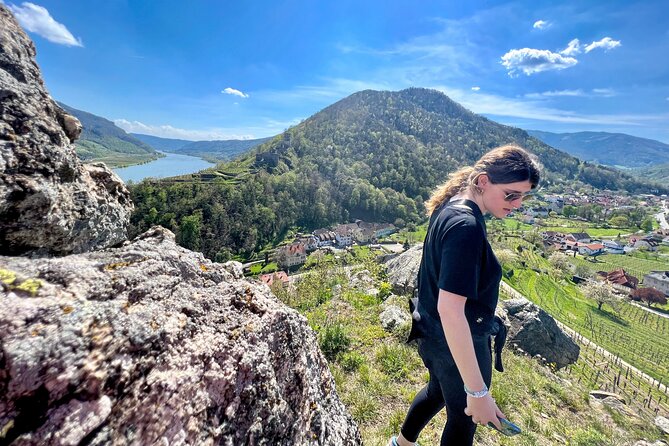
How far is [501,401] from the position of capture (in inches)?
163

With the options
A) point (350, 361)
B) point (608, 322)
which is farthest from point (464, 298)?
point (608, 322)

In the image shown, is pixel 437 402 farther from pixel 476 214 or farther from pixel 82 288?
pixel 82 288

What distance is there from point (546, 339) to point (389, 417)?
6.64 metres

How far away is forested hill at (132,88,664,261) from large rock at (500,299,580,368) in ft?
142

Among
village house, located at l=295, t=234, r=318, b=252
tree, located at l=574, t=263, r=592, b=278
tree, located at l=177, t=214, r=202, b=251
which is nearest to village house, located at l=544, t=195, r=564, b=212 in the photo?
tree, located at l=574, t=263, r=592, b=278

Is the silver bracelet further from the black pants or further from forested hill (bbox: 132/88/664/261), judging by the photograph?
forested hill (bbox: 132/88/664/261)

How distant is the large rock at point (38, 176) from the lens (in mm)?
1583

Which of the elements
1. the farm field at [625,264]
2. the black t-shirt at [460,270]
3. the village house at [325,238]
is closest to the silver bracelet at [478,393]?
the black t-shirt at [460,270]

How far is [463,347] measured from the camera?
6.02 ft

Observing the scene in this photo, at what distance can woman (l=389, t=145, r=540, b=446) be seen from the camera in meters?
1.85

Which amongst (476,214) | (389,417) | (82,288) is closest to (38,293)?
(82,288)

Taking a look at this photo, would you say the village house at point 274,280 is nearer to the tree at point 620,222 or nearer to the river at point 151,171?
the river at point 151,171

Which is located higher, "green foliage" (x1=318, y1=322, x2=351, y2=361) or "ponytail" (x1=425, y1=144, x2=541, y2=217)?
"ponytail" (x1=425, y1=144, x2=541, y2=217)

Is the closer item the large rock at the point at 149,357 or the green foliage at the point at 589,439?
the large rock at the point at 149,357
